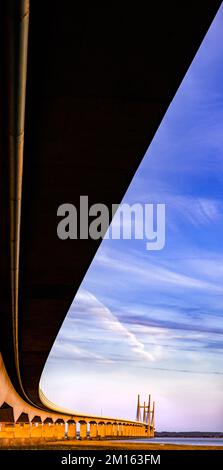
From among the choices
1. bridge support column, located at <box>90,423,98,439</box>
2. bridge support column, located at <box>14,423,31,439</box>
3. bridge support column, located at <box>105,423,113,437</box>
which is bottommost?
bridge support column, located at <box>14,423,31,439</box>

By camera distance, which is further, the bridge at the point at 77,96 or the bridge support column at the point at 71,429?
the bridge support column at the point at 71,429

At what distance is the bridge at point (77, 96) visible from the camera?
7559 millimetres

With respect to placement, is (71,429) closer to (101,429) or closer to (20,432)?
(101,429)

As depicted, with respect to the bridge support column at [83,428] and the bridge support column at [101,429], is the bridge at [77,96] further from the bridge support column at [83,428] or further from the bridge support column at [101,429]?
the bridge support column at [101,429]

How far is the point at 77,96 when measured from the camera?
934 centimetres

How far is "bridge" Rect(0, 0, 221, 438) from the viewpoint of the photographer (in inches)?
298

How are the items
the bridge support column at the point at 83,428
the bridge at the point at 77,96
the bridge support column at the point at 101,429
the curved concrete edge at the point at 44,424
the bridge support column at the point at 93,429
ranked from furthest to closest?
the bridge support column at the point at 101,429 → the bridge support column at the point at 93,429 → the bridge support column at the point at 83,428 → the curved concrete edge at the point at 44,424 → the bridge at the point at 77,96

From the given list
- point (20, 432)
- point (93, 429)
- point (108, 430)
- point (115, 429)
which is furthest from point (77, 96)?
point (115, 429)

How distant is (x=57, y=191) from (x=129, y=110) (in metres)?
4.30

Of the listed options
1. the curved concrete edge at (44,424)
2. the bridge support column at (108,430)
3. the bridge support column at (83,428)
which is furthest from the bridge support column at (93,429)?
the bridge support column at (108,430)

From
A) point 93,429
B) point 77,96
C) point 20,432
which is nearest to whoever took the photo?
point 77,96

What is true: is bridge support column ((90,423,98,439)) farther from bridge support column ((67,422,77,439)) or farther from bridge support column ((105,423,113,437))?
bridge support column ((67,422,77,439))

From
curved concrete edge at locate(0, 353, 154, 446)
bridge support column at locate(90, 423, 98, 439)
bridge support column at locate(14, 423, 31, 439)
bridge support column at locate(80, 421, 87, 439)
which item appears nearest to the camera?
curved concrete edge at locate(0, 353, 154, 446)

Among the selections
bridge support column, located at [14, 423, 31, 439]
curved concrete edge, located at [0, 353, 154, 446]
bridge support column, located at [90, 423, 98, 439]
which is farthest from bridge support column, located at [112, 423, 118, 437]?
bridge support column, located at [14, 423, 31, 439]
